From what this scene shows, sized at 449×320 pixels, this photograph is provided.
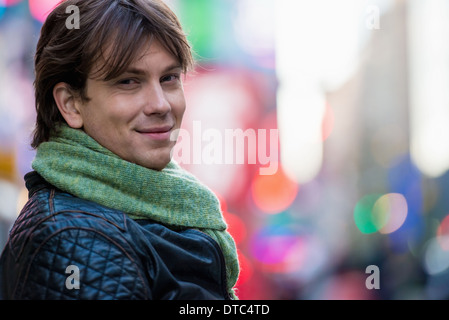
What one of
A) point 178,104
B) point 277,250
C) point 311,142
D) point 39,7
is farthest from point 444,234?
point 178,104

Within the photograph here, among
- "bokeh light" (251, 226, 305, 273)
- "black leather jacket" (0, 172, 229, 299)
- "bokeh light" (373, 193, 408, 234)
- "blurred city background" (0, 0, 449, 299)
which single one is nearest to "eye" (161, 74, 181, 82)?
"black leather jacket" (0, 172, 229, 299)

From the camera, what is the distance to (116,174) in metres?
1.97

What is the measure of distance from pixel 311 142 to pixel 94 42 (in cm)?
1243

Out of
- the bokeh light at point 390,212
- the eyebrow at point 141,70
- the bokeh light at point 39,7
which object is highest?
the bokeh light at point 39,7

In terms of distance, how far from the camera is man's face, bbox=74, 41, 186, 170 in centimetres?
200

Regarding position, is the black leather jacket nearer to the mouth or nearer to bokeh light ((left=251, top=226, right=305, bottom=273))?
the mouth

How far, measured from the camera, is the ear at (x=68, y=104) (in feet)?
6.81

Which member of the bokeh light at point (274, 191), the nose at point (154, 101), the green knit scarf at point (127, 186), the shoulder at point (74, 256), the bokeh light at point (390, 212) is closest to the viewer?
the shoulder at point (74, 256)

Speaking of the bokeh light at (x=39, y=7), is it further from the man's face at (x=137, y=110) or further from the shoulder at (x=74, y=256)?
the shoulder at (x=74, y=256)

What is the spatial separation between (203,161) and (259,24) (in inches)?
140

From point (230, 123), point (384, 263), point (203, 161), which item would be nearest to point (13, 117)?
point (203, 161)

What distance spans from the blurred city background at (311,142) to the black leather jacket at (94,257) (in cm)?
494

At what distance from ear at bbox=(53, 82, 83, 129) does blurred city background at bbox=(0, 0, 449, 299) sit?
186 inches

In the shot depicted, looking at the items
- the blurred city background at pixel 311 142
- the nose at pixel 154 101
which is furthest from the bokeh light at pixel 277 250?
the nose at pixel 154 101
